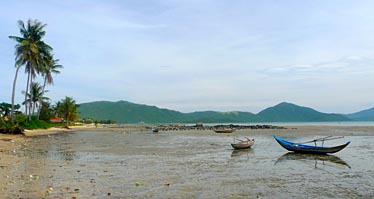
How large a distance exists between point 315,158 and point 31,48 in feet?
146

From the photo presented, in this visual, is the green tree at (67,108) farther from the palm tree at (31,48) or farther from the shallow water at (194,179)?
the shallow water at (194,179)

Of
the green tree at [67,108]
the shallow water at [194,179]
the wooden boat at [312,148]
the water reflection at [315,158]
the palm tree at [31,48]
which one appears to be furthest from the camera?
the green tree at [67,108]

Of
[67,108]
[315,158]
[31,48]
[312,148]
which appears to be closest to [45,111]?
[67,108]

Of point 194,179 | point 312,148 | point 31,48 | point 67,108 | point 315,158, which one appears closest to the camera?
point 194,179

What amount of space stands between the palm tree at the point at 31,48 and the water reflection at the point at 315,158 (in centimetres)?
4178

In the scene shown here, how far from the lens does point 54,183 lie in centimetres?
1329

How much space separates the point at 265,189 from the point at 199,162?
27.3 ft

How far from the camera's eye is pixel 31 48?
52.0 m

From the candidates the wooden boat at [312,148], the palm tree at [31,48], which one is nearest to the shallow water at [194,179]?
the wooden boat at [312,148]

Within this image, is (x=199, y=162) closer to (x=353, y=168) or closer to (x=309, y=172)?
(x=309, y=172)

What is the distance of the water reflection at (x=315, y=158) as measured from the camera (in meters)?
21.0

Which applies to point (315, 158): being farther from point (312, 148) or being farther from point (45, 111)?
point (45, 111)

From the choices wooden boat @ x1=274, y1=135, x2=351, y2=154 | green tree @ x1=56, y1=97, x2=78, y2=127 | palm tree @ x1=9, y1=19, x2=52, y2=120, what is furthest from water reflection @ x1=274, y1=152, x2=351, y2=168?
green tree @ x1=56, y1=97, x2=78, y2=127

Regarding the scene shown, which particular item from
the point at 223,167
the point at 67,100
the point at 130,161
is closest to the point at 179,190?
the point at 223,167
